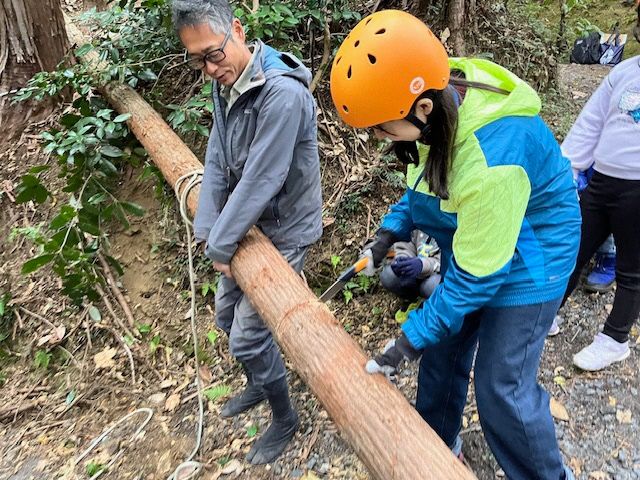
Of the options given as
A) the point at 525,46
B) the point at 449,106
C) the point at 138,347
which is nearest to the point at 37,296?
the point at 138,347

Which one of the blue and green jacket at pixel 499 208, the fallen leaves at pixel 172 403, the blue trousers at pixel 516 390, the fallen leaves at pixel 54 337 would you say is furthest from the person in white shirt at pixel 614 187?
the fallen leaves at pixel 54 337

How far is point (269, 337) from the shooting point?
2621 mm

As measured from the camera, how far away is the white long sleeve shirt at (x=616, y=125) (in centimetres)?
252

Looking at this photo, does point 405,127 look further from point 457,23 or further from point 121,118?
point 457,23

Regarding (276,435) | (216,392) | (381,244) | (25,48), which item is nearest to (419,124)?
(381,244)

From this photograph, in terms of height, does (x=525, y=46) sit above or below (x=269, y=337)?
above

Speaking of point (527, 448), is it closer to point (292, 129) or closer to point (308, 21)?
point (292, 129)

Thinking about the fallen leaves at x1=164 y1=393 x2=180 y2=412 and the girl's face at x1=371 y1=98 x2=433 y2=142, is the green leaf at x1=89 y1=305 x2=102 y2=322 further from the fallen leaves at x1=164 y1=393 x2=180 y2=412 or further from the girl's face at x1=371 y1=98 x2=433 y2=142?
the girl's face at x1=371 y1=98 x2=433 y2=142

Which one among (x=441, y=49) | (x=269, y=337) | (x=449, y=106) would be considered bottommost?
(x=269, y=337)

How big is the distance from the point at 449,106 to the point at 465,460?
1943 millimetres

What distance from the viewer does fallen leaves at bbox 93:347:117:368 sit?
12.1ft

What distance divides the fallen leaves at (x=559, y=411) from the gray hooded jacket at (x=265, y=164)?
167cm

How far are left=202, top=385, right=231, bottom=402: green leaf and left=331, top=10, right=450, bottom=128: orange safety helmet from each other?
226 centimetres

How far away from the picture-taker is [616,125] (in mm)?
2598
